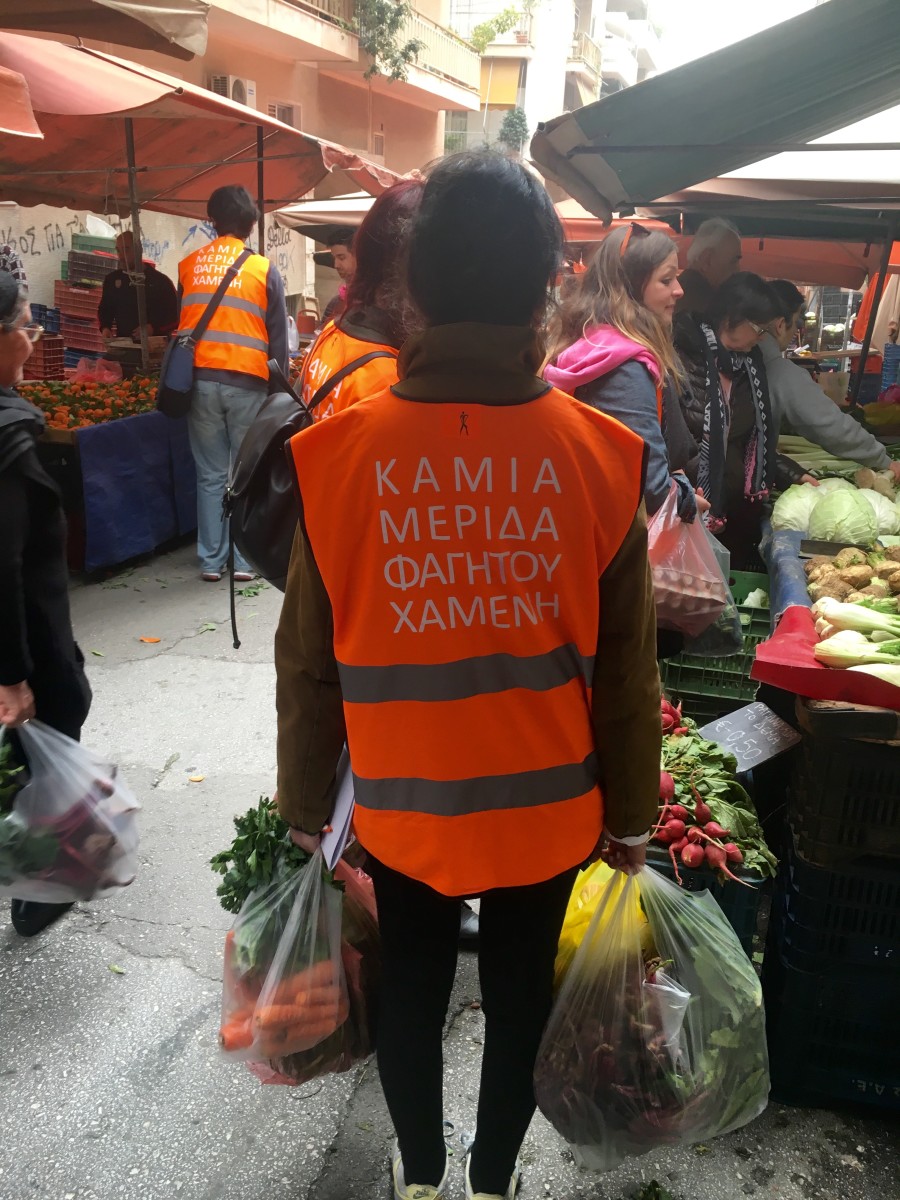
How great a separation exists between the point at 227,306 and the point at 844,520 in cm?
385

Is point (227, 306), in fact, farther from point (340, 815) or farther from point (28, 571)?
point (340, 815)

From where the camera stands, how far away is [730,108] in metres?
3.67

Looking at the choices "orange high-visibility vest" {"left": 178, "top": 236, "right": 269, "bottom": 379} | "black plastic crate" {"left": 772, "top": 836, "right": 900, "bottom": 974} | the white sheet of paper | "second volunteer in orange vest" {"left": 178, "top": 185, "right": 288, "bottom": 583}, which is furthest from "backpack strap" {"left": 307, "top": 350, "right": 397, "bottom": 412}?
"orange high-visibility vest" {"left": 178, "top": 236, "right": 269, "bottom": 379}


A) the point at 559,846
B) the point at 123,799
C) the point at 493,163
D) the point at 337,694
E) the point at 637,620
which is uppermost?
the point at 493,163

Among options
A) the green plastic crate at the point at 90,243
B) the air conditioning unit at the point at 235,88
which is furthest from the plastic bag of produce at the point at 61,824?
the air conditioning unit at the point at 235,88

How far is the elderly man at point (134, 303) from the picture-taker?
9055 mm

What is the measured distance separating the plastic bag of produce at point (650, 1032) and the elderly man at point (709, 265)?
10.4 feet

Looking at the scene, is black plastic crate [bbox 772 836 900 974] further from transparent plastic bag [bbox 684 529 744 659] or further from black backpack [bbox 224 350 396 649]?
black backpack [bbox 224 350 396 649]

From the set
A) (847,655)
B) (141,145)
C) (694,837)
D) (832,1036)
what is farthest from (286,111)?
(832,1036)

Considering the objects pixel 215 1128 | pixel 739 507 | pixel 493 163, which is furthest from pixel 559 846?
pixel 739 507

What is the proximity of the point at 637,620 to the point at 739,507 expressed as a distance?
Result: 2997 millimetres

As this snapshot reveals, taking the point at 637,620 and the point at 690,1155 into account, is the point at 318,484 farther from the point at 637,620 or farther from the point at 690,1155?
the point at 690,1155

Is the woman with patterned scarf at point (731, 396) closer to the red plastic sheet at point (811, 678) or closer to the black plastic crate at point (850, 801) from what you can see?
the red plastic sheet at point (811, 678)

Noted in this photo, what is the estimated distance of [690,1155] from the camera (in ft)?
7.06
